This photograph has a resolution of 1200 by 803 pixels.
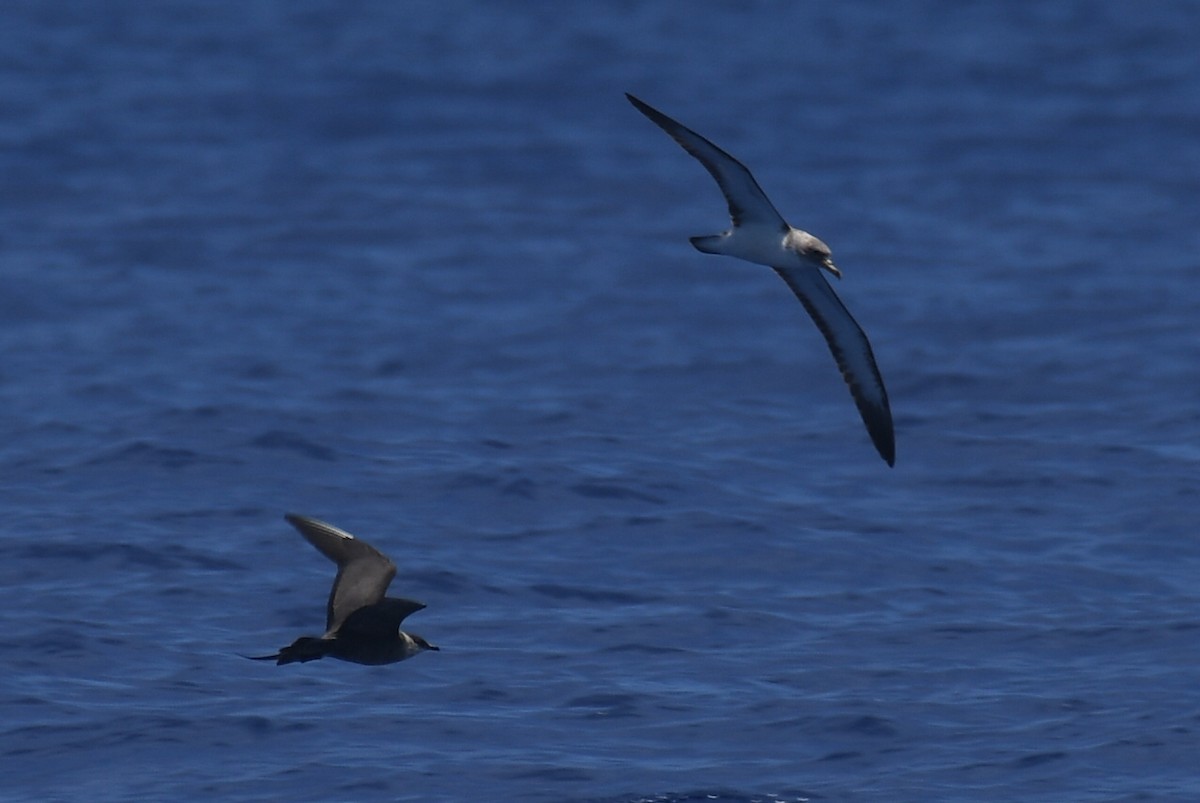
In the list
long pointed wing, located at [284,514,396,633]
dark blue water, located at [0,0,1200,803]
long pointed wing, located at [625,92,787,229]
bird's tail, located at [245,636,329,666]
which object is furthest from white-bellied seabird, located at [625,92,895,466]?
bird's tail, located at [245,636,329,666]

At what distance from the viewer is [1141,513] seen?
1775cm

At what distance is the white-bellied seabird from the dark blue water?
177 centimetres

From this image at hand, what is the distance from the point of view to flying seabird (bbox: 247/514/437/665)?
11.4 m

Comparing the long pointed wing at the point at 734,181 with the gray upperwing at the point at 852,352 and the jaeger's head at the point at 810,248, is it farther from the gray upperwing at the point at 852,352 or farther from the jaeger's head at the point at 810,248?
the gray upperwing at the point at 852,352

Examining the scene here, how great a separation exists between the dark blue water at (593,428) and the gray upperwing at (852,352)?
5.06 ft

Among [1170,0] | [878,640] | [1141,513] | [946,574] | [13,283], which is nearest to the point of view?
[878,640]

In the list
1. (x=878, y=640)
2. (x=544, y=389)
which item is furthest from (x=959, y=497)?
(x=544, y=389)

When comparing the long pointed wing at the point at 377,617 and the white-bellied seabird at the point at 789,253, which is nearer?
the long pointed wing at the point at 377,617

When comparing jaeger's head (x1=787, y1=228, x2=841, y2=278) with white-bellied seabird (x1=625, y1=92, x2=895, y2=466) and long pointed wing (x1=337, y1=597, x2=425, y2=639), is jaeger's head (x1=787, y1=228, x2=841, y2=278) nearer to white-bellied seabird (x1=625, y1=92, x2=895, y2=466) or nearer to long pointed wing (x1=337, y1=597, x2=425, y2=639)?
white-bellied seabird (x1=625, y1=92, x2=895, y2=466)

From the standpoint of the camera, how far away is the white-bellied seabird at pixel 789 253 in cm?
1273

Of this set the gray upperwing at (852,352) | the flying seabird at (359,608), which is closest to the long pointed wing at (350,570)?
the flying seabird at (359,608)

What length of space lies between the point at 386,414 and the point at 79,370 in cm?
381

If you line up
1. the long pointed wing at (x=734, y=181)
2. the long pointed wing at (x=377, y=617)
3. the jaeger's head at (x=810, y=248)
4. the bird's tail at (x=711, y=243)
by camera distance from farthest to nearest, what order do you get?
the jaeger's head at (x=810, y=248), the bird's tail at (x=711, y=243), the long pointed wing at (x=734, y=181), the long pointed wing at (x=377, y=617)

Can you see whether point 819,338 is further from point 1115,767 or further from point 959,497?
point 1115,767
